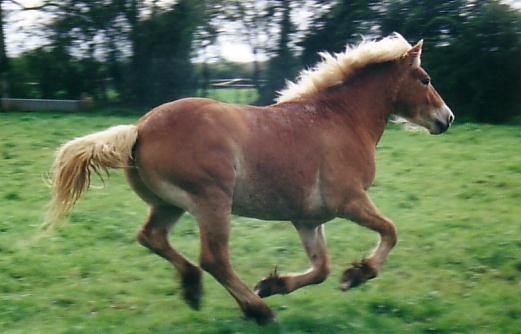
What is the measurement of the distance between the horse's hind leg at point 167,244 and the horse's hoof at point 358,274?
3.70ft

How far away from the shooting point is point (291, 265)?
700cm

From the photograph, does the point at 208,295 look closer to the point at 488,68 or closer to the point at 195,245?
the point at 195,245

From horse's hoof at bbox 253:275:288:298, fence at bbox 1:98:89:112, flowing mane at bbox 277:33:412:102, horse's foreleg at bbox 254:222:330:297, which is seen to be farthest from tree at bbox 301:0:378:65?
horse's hoof at bbox 253:275:288:298

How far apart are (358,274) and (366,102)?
1.49m

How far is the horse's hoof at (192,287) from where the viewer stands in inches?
223

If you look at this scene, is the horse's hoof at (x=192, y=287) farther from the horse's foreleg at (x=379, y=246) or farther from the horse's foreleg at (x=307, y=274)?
the horse's foreleg at (x=379, y=246)

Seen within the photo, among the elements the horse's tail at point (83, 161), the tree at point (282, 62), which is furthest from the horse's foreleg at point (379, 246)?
the tree at point (282, 62)

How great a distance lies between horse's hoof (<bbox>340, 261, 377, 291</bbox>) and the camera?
5.59 m

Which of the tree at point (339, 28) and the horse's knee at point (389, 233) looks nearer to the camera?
the horse's knee at point (389, 233)

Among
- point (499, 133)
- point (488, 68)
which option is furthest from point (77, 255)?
point (488, 68)

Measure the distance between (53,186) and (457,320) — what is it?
3.16 meters

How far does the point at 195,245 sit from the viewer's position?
7.55 meters

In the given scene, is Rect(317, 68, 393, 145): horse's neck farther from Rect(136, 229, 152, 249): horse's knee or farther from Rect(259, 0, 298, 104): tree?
Rect(259, 0, 298, 104): tree

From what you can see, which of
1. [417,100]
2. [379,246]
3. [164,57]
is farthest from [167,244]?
[164,57]
